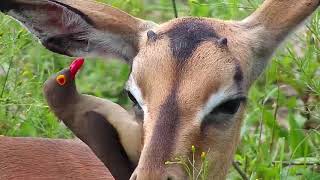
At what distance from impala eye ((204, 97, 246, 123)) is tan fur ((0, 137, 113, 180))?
1064mm

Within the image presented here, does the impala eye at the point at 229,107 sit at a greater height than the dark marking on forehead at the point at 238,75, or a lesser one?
lesser

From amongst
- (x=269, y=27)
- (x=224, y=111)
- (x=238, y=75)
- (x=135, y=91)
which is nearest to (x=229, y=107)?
(x=224, y=111)

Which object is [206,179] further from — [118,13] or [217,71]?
[118,13]

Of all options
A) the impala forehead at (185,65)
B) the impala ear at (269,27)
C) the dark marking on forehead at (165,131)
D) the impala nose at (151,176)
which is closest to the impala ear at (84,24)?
the impala forehead at (185,65)

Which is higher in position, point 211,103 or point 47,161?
point 211,103

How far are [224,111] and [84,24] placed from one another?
860 millimetres

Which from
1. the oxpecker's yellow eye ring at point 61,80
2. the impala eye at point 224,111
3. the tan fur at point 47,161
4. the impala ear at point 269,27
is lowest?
the tan fur at point 47,161

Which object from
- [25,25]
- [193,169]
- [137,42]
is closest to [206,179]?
[193,169]

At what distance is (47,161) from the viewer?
266 inches

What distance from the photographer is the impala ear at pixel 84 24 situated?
624 cm

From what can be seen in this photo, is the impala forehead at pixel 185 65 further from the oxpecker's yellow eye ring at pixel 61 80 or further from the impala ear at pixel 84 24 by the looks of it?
the oxpecker's yellow eye ring at pixel 61 80

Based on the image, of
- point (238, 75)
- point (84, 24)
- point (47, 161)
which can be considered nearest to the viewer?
point (238, 75)

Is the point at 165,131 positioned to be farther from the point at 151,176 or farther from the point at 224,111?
the point at 224,111

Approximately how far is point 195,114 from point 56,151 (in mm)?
1404
